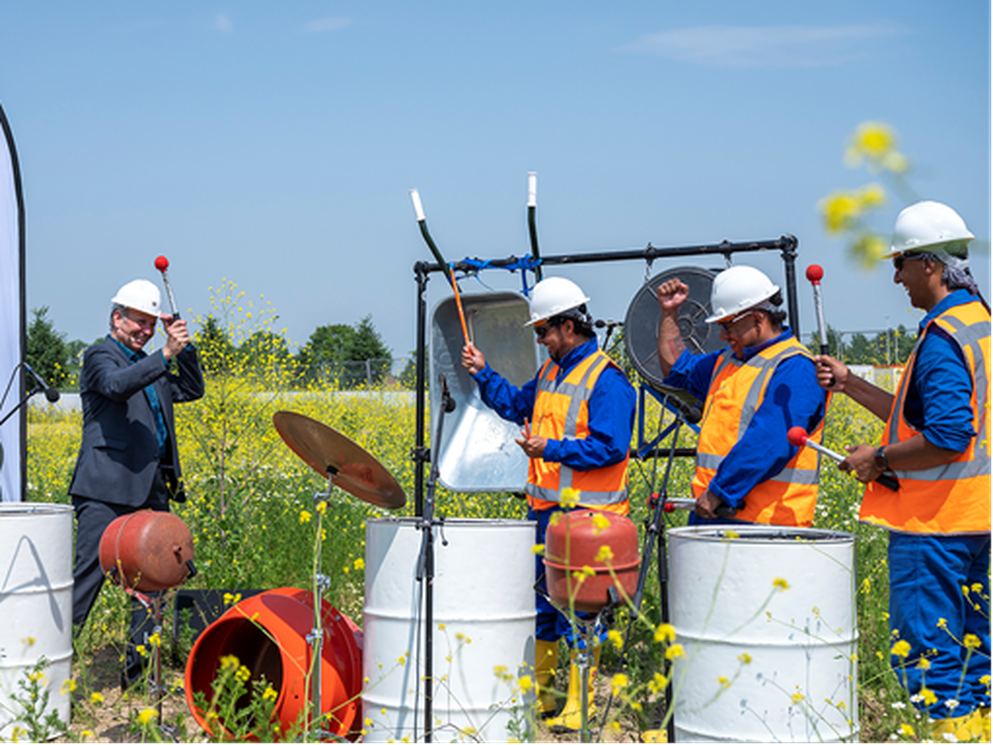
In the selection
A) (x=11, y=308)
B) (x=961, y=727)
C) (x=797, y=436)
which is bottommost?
(x=961, y=727)

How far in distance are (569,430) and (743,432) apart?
810 millimetres

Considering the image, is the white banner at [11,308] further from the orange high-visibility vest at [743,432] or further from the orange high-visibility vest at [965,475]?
the orange high-visibility vest at [965,475]

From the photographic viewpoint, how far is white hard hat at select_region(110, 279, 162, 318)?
472cm

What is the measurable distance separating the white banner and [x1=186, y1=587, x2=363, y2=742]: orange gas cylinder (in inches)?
82.9

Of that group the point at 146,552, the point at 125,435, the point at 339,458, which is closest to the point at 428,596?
the point at 339,458

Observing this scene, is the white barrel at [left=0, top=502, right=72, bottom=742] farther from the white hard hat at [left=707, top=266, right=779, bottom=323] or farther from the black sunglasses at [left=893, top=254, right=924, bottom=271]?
the black sunglasses at [left=893, top=254, right=924, bottom=271]

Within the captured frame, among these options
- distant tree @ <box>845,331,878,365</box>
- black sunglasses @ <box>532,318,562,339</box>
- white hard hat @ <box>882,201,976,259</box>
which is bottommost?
black sunglasses @ <box>532,318,562,339</box>

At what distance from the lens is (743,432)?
3.57m

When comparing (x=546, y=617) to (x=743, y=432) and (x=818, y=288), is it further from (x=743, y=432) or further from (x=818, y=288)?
(x=818, y=288)

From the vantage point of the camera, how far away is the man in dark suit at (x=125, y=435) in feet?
14.4

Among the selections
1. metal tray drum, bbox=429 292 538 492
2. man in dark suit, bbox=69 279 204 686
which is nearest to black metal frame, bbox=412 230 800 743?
metal tray drum, bbox=429 292 538 492

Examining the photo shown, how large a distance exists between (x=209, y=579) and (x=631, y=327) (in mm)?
2769

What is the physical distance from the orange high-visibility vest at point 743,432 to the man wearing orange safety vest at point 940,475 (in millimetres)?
353

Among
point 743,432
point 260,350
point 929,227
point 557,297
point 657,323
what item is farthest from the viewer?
Result: point 260,350
